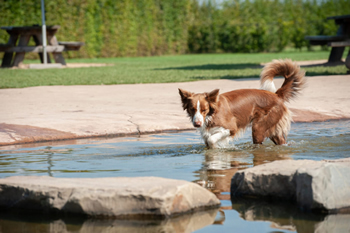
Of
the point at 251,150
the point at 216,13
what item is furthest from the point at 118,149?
the point at 216,13

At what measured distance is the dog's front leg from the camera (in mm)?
5574

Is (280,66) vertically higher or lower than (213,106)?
higher

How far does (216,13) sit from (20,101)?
27035 mm

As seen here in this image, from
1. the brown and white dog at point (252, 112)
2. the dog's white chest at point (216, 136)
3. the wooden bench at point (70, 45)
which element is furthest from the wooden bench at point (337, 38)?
the dog's white chest at point (216, 136)

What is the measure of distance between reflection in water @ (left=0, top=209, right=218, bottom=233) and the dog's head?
2112 millimetres

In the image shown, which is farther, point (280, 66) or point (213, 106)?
point (280, 66)

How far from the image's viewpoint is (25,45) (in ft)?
60.1

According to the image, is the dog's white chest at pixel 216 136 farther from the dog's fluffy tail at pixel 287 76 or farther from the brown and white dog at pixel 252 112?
the dog's fluffy tail at pixel 287 76

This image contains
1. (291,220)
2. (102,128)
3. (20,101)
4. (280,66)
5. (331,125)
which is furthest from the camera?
(20,101)

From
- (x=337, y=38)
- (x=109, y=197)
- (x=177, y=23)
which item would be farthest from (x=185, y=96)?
(x=177, y=23)

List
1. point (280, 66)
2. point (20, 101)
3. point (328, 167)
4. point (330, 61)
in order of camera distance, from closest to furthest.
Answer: point (328, 167) → point (280, 66) → point (20, 101) → point (330, 61)

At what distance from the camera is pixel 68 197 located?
3.24 metres

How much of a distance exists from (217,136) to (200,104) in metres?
0.48

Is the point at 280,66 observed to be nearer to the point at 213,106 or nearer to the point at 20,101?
the point at 213,106
